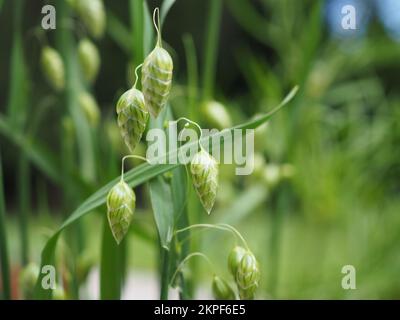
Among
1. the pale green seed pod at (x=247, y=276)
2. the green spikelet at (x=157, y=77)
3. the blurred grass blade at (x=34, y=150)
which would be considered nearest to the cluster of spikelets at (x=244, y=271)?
the pale green seed pod at (x=247, y=276)

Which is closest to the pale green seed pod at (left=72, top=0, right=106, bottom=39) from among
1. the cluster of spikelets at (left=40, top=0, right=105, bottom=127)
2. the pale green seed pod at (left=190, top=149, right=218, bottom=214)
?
the cluster of spikelets at (left=40, top=0, right=105, bottom=127)

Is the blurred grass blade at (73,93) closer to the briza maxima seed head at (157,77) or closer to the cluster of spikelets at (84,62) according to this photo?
the cluster of spikelets at (84,62)

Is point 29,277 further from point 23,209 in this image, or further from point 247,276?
point 247,276

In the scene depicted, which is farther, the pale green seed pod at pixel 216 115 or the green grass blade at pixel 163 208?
the pale green seed pod at pixel 216 115

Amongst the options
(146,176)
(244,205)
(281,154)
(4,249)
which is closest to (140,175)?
(146,176)

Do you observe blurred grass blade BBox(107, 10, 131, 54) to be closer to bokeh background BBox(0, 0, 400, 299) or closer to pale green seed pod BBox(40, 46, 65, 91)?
bokeh background BBox(0, 0, 400, 299)

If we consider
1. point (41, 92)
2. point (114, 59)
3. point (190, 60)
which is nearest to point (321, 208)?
point (190, 60)

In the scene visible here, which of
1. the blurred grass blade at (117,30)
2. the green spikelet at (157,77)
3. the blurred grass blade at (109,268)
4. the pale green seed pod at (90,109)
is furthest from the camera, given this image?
the blurred grass blade at (117,30)
